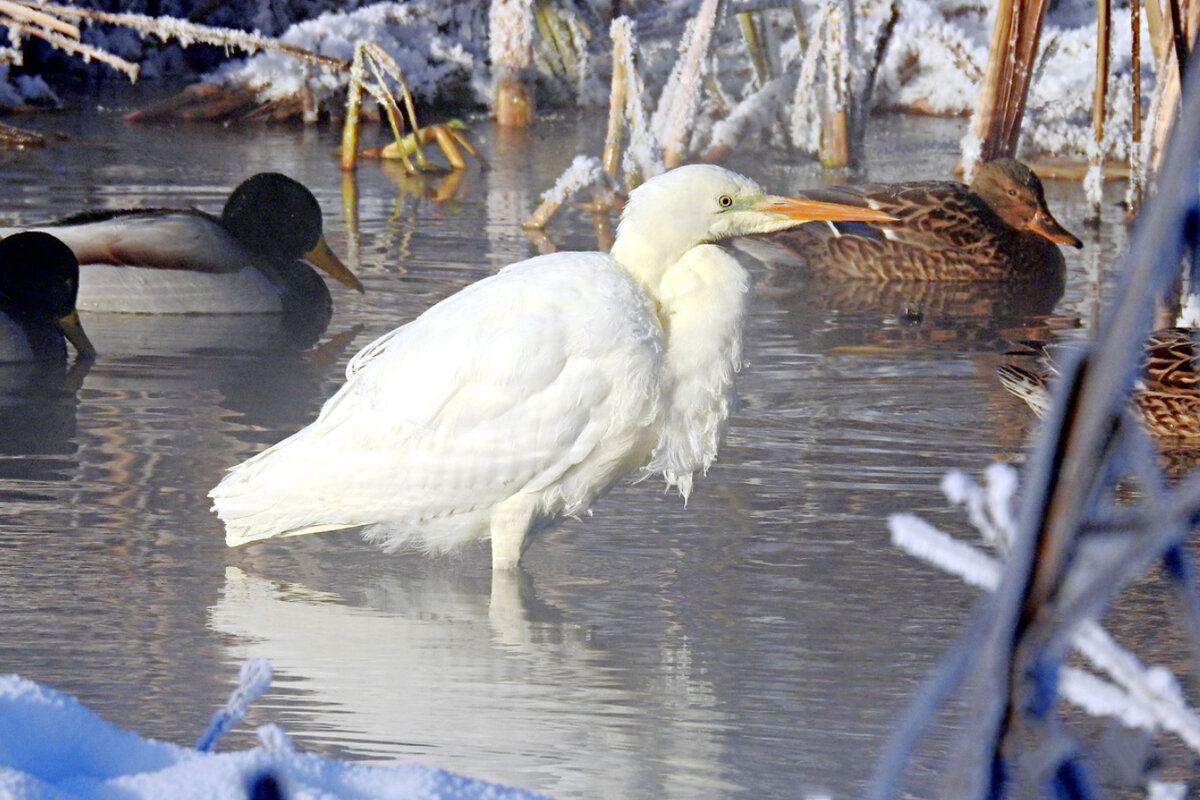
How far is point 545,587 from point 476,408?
1.62 feet

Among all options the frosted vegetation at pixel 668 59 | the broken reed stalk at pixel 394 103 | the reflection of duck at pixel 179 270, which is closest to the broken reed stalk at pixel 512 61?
the frosted vegetation at pixel 668 59

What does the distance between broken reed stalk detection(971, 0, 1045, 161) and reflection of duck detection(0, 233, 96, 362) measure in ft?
17.7

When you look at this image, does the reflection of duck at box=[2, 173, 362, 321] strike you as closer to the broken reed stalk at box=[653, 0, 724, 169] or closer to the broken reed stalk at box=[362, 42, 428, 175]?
the broken reed stalk at box=[362, 42, 428, 175]

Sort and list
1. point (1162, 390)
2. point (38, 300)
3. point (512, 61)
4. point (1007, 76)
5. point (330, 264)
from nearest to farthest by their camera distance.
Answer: point (1162, 390)
point (38, 300)
point (330, 264)
point (1007, 76)
point (512, 61)

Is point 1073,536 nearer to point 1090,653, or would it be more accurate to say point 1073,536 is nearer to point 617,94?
point 1090,653

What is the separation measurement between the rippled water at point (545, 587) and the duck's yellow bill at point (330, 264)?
2.05ft

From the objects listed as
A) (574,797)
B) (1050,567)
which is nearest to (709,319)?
(574,797)

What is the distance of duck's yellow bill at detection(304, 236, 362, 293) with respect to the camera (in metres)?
8.49

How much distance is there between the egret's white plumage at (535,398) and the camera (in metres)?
4.12

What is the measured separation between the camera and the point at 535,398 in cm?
415

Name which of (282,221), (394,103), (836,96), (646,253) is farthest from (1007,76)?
(646,253)

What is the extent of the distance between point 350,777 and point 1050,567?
0.96m

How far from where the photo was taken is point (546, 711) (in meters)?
3.52

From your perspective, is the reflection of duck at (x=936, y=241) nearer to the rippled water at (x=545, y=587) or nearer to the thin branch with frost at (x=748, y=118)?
the rippled water at (x=545, y=587)
